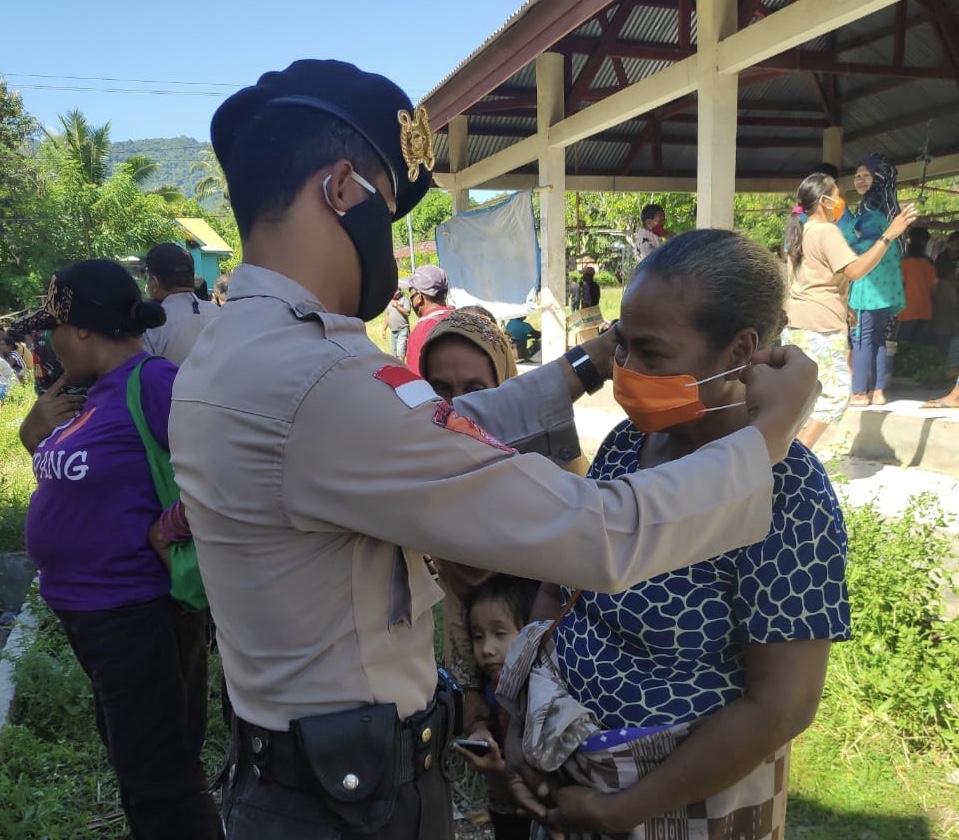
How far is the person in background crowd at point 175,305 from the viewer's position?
3.86 m

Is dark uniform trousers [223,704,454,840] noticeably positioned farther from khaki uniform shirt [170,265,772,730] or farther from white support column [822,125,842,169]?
white support column [822,125,842,169]

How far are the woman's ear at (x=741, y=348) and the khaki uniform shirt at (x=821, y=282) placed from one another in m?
3.24

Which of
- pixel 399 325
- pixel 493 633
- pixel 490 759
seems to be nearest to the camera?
pixel 490 759

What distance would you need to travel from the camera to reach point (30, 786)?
114 inches

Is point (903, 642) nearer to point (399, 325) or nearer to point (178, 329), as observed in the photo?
point (178, 329)

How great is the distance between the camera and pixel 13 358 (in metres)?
14.5

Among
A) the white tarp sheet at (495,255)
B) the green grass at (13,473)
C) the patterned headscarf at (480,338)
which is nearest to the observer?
the patterned headscarf at (480,338)

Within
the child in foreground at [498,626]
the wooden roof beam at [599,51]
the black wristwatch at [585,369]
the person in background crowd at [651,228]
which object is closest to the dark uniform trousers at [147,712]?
the child in foreground at [498,626]

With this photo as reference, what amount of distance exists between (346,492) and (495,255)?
30.7 ft

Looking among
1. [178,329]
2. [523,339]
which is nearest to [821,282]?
[178,329]

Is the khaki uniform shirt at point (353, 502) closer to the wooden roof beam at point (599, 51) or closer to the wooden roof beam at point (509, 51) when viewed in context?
the wooden roof beam at point (509, 51)

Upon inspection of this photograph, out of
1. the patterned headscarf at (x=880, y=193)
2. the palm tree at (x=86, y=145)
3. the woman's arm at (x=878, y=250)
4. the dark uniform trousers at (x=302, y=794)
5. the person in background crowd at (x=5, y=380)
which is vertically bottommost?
the dark uniform trousers at (x=302, y=794)

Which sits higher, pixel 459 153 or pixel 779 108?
pixel 779 108

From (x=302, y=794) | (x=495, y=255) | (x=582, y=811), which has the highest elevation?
(x=495, y=255)
